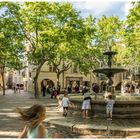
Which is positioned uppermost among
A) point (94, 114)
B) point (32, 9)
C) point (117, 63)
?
point (32, 9)

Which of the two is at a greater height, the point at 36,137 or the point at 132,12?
the point at 132,12

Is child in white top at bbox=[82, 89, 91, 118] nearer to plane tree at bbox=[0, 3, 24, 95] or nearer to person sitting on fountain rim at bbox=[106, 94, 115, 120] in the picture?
person sitting on fountain rim at bbox=[106, 94, 115, 120]

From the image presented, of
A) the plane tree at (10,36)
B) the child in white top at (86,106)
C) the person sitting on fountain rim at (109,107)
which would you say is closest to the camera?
the person sitting on fountain rim at (109,107)

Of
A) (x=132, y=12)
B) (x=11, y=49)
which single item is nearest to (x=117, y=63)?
(x=11, y=49)

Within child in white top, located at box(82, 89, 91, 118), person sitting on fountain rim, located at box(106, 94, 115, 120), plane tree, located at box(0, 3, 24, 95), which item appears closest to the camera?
person sitting on fountain rim, located at box(106, 94, 115, 120)

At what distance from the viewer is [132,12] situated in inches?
1088

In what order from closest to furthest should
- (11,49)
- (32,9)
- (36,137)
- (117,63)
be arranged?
1. (36,137)
2. (32,9)
3. (11,49)
4. (117,63)

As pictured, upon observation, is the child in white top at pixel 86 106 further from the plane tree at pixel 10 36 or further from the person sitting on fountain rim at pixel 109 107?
the plane tree at pixel 10 36

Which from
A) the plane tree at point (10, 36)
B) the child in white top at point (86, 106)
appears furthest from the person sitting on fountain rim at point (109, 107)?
the plane tree at point (10, 36)

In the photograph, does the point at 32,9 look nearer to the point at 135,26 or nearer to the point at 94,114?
the point at 135,26

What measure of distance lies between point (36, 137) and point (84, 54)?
47988mm

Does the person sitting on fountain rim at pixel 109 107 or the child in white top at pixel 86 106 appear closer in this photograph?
the person sitting on fountain rim at pixel 109 107

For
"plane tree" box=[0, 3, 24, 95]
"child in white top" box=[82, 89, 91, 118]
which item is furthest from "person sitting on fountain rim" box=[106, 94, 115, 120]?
"plane tree" box=[0, 3, 24, 95]

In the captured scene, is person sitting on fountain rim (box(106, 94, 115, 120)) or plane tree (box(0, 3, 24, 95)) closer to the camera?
person sitting on fountain rim (box(106, 94, 115, 120))
